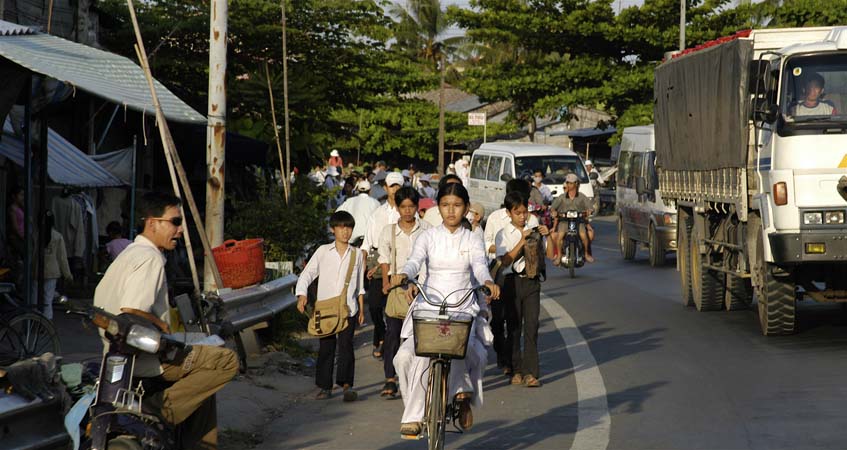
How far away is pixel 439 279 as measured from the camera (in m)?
7.96

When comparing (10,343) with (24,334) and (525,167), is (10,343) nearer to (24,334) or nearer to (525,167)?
(24,334)

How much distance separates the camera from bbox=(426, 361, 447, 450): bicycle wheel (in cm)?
719

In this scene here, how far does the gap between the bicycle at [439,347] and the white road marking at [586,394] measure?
113cm

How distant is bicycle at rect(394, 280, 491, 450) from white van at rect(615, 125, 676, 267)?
1410 cm

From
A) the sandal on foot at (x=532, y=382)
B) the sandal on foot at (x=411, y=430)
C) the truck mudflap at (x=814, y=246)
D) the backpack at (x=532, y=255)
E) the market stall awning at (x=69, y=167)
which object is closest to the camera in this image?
the sandal on foot at (x=411, y=430)

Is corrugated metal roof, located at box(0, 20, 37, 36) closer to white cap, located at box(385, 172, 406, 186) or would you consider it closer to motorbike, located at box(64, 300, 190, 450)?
motorbike, located at box(64, 300, 190, 450)

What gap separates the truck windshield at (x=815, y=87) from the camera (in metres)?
12.5

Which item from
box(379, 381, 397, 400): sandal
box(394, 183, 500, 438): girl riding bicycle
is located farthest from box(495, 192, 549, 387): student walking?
box(394, 183, 500, 438): girl riding bicycle

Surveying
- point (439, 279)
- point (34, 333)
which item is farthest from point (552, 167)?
point (439, 279)

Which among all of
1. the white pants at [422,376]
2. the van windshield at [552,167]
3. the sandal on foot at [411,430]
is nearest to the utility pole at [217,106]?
the white pants at [422,376]

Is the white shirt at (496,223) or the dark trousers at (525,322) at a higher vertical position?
the white shirt at (496,223)

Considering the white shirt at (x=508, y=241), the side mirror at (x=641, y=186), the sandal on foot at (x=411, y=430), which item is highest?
the side mirror at (x=641, y=186)

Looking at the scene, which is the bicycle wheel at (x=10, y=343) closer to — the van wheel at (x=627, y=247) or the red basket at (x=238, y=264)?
the red basket at (x=238, y=264)

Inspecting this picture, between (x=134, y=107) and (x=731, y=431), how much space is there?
4.95m
